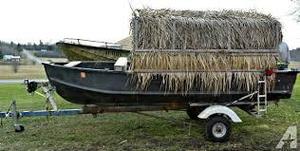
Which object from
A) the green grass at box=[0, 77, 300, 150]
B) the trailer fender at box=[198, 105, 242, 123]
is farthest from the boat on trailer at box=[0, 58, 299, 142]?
the green grass at box=[0, 77, 300, 150]

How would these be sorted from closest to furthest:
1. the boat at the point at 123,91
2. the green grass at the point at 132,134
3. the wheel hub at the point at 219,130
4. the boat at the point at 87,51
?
1. the boat at the point at 123,91
2. the green grass at the point at 132,134
3. the wheel hub at the point at 219,130
4. the boat at the point at 87,51

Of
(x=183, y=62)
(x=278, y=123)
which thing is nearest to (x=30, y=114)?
(x=183, y=62)

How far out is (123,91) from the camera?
25.2 ft

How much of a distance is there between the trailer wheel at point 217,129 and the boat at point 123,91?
0.39m

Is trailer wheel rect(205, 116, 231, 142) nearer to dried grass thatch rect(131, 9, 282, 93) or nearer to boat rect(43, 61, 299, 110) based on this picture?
boat rect(43, 61, 299, 110)

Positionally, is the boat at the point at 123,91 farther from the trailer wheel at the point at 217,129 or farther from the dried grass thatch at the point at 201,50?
the trailer wheel at the point at 217,129

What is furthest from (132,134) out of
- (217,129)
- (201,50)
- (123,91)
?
(201,50)

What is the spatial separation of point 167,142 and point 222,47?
2.09 metres

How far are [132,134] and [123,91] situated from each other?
147 centimetres

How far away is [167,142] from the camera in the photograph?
802cm

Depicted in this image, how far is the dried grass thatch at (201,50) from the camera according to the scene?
768 cm

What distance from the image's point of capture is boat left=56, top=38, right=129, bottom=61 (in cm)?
1540

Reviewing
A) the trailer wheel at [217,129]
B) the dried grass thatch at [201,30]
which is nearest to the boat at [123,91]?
the trailer wheel at [217,129]

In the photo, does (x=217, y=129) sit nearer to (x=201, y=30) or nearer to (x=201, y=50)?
(x=201, y=50)
